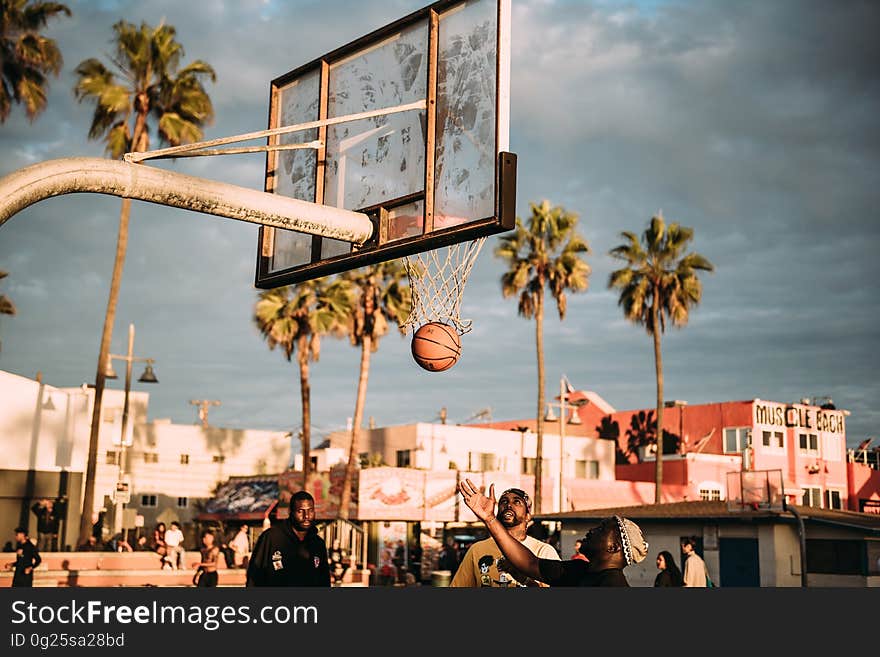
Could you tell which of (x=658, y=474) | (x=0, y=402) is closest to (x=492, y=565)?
(x=0, y=402)

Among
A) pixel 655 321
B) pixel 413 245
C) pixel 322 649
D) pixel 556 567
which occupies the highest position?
pixel 655 321

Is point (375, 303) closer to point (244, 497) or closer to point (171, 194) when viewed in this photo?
point (244, 497)

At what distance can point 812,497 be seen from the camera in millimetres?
52312

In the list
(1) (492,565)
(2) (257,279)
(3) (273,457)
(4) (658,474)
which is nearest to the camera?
(1) (492,565)

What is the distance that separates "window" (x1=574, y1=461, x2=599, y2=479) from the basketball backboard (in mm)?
43270

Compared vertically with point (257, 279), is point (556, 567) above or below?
below

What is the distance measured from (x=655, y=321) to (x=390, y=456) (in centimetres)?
1368

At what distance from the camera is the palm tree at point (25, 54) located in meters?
27.9

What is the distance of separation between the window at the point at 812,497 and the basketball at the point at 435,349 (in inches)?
1845

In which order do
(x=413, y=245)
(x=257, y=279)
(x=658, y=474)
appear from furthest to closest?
1. (x=658, y=474)
2. (x=257, y=279)
3. (x=413, y=245)

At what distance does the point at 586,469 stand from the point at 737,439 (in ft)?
24.8

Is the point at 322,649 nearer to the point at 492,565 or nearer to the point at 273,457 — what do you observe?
the point at 492,565

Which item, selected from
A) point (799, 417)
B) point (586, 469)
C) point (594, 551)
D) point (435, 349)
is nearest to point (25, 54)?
point (435, 349)

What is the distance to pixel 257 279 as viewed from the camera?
9289mm
